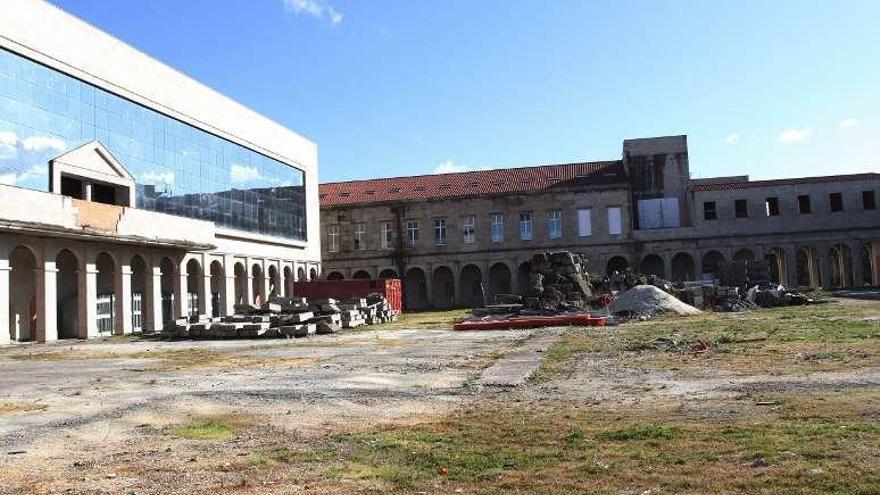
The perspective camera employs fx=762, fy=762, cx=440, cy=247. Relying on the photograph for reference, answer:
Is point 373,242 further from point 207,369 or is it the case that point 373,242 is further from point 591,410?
point 591,410

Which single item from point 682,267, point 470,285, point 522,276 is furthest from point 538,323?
point 470,285

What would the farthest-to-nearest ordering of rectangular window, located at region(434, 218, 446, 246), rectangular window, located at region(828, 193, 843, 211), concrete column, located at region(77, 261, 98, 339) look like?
rectangular window, located at region(434, 218, 446, 246) < rectangular window, located at region(828, 193, 843, 211) < concrete column, located at region(77, 261, 98, 339)

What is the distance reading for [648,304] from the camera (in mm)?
29453

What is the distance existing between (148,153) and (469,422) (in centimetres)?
2852

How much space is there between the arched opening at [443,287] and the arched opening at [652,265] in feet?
44.7

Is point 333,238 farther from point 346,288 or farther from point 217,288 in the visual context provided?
point 217,288

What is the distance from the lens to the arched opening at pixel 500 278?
183ft

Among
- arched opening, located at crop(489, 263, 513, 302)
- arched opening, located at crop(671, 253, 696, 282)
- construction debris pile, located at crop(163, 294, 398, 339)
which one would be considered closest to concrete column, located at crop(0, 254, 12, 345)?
construction debris pile, located at crop(163, 294, 398, 339)

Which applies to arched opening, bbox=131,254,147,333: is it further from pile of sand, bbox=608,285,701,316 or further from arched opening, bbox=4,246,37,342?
pile of sand, bbox=608,285,701,316

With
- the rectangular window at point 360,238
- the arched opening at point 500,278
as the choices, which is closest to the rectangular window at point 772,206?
the arched opening at point 500,278

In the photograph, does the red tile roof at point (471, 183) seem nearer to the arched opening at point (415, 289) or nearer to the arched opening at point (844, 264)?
the arched opening at point (415, 289)

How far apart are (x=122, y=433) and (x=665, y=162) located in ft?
165

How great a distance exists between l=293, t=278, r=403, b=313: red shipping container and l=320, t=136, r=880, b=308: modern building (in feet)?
39.7

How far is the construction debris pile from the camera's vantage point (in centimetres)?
2656
